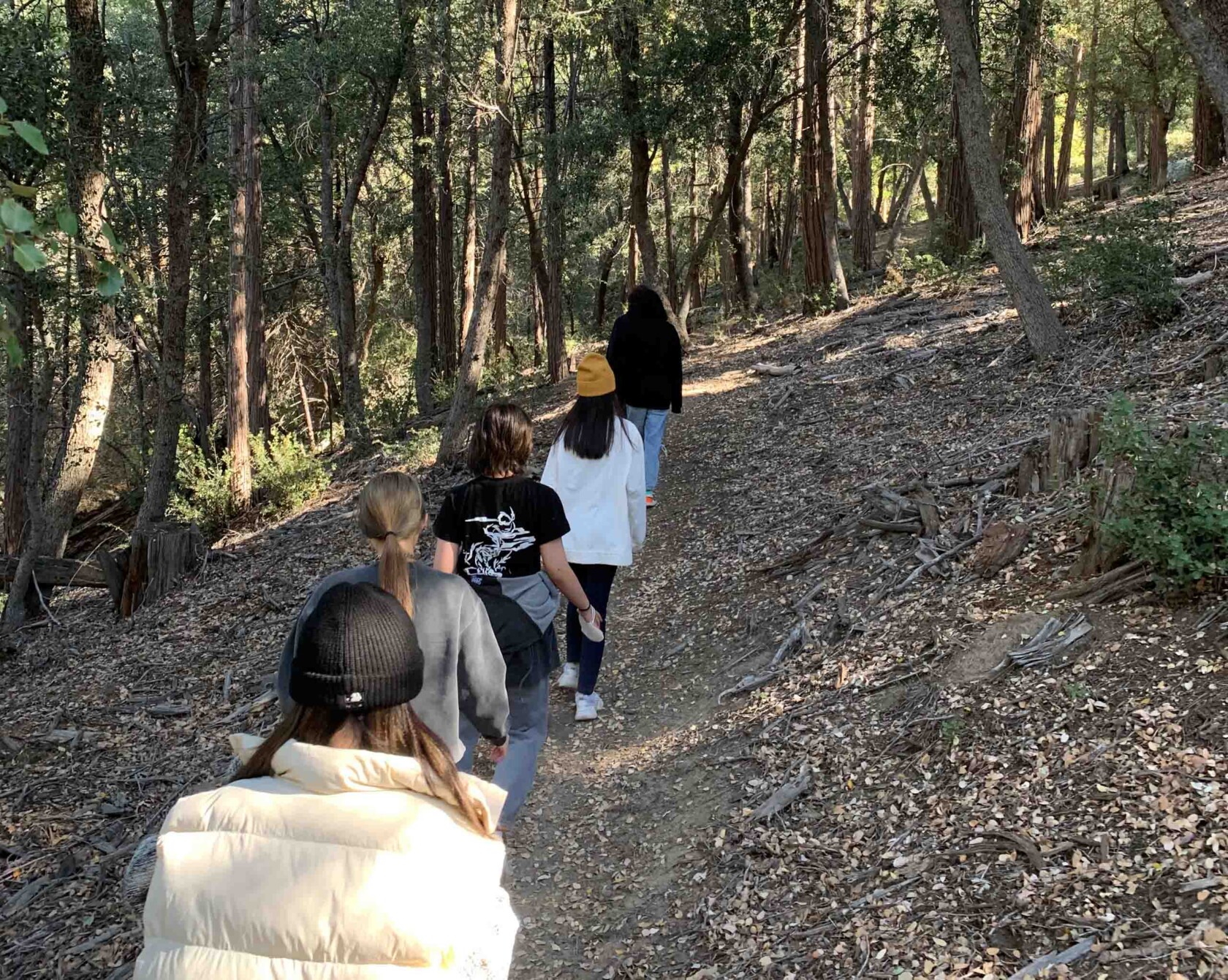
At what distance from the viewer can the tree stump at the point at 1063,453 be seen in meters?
6.04

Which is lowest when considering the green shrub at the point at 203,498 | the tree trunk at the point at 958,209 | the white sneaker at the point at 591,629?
the green shrub at the point at 203,498

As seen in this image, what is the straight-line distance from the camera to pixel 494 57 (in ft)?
39.4

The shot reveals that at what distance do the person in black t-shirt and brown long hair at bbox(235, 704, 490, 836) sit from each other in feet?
6.87

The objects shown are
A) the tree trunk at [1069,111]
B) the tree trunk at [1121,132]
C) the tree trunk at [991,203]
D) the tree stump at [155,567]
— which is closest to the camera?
the tree trunk at [991,203]

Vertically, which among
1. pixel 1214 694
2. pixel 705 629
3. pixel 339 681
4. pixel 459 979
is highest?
pixel 339 681

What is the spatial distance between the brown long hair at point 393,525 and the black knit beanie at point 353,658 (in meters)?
0.92

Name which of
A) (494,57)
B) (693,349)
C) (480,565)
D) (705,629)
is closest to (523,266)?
(693,349)

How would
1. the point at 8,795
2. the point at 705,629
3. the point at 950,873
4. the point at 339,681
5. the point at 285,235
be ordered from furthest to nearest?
1. the point at 285,235
2. the point at 705,629
3. the point at 8,795
4. the point at 950,873
5. the point at 339,681

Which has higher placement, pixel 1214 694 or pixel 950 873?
pixel 1214 694

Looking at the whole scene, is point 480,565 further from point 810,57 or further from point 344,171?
point 344,171

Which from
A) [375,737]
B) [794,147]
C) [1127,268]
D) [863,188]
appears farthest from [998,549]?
[863,188]

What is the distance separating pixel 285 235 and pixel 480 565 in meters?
20.0

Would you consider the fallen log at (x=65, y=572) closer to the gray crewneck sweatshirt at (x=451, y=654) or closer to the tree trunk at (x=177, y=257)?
the tree trunk at (x=177, y=257)

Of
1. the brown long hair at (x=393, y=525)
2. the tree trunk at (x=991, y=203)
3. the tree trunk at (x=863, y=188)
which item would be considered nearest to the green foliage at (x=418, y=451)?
the tree trunk at (x=991, y=203)
